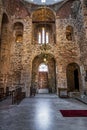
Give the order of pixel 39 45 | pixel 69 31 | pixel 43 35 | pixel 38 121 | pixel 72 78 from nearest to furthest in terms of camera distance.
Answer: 1. pixel 38 121
2. pixel 39 45
3. pixel 72 78
4. pixel 69 31
5. pixel 43 35

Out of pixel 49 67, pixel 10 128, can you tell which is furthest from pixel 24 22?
pixel 10 128

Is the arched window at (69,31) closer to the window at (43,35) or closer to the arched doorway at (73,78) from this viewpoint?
the window at (43,35)

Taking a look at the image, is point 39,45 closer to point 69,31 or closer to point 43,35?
point 43,35

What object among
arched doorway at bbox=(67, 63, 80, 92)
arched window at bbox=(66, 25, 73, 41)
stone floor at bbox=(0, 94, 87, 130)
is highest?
arched window at bbox=(66, 25, 73, 41)

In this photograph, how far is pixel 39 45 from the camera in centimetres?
1389

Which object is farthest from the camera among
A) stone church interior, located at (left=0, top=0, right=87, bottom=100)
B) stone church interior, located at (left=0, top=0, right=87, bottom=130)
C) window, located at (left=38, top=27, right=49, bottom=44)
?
window, located at (left=38, top=27, right=49, bottom=44)

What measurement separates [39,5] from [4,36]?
537cm

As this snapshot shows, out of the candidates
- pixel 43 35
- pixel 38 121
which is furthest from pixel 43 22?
pixel 38 121

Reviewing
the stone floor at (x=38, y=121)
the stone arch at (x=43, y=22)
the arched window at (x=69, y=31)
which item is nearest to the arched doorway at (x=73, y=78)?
the arched window at (x=69, y=31)

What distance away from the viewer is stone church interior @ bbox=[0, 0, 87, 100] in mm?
12703

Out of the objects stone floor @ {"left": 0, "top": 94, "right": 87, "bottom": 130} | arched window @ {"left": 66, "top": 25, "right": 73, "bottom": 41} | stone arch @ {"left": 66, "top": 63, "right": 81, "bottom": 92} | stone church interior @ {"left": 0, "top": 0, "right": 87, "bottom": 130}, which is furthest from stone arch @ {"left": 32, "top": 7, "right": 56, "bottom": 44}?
stone floor @ {"left": 0, "top": 94, "right": 87, "bottom": 130}

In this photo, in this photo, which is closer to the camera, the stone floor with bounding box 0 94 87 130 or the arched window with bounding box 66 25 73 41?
the stone floor with bounding box 0 94 87 130

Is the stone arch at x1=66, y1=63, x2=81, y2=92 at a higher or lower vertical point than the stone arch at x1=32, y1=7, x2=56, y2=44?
lower

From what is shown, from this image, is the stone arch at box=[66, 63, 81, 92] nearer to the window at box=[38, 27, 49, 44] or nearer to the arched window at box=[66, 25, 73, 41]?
the arched window at box=[66, 25, 73, 41]
